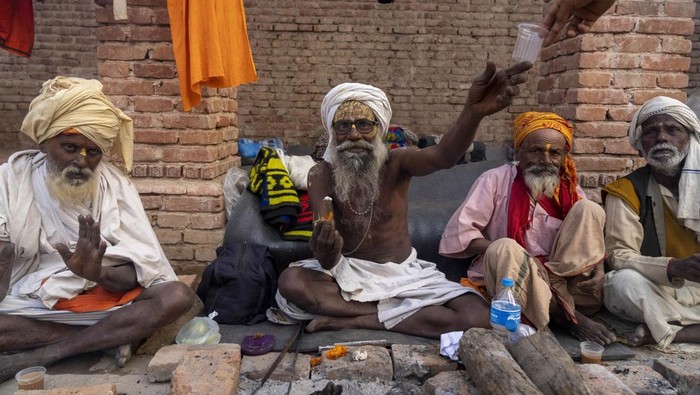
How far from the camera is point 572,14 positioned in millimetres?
2861

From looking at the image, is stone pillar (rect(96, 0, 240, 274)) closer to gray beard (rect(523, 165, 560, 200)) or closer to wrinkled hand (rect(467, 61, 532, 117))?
wrinkled hand (rect(467, 61, 532, 117))

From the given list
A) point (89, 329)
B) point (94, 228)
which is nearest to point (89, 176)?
point (94, 228)

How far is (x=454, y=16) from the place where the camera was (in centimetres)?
830

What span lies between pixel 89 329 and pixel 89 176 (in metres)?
0.89

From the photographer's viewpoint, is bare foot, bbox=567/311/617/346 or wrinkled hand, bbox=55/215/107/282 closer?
wrinkled hand, bbox=55/215/107/282

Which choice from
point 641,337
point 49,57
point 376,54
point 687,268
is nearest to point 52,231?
point 641,337

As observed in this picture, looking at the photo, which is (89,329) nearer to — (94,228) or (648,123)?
(94,228)

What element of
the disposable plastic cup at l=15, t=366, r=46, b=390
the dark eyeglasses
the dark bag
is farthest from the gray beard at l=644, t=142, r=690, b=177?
the disposable plastic cup at l=15, t=366, r=46, b=390

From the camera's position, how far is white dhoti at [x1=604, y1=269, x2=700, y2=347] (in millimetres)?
2990

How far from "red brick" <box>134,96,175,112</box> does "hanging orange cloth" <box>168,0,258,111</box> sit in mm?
233

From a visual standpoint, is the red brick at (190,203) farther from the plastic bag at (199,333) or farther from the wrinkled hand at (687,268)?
the wrinkled hand at (687,268)

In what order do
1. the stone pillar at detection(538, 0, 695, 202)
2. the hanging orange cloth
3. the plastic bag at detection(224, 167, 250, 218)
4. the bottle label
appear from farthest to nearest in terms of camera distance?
the plastic bag at detection(224, 167, 250, 218) < the stone pillar at detection(538, 0, 695, 202) < the hanging orange cloth < the bottle label

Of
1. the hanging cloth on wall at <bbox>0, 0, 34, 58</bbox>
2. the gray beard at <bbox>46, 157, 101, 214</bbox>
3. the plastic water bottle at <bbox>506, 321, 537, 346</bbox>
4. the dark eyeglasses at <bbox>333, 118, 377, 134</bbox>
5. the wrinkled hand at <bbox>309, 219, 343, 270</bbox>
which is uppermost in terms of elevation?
the hanging cloth on wall at <bbox>0, 0, 34, 58</bbox>

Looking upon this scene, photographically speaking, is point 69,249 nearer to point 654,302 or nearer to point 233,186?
point 233,186
